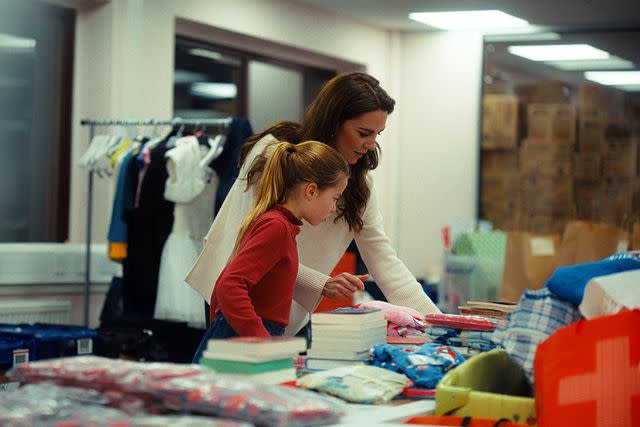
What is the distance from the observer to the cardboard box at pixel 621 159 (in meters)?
7.14

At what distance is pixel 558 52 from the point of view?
7.38 metres

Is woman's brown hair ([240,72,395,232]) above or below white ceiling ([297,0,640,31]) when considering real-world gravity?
below

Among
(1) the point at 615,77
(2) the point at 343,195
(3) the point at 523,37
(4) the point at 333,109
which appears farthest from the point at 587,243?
(4) the point at 333,109

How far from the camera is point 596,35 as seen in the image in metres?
7.25

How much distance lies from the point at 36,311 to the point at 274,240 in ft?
10.8

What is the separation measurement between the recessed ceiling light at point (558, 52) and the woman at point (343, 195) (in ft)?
15.4

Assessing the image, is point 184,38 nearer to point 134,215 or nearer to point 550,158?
point 134,215

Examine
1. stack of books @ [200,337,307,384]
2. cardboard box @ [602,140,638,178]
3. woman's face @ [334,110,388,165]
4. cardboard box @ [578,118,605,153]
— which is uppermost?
cardboard box @ [578,118,605,153]

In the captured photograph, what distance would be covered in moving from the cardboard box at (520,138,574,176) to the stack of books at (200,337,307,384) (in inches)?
230

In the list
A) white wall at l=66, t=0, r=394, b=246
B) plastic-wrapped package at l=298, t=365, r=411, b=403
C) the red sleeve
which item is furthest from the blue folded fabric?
white wall at l=66, t=0, r=394, b=246

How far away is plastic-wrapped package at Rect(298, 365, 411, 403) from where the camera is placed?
6.33 feet

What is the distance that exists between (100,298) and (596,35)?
3907mm

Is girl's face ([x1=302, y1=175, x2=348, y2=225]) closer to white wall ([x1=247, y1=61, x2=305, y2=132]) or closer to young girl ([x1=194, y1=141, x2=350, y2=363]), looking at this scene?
young girl ([x1=194, y1=141, x2=350, y2=363])

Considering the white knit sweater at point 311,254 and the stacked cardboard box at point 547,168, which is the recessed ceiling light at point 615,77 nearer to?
the stacked cardboard box at point 547,168
